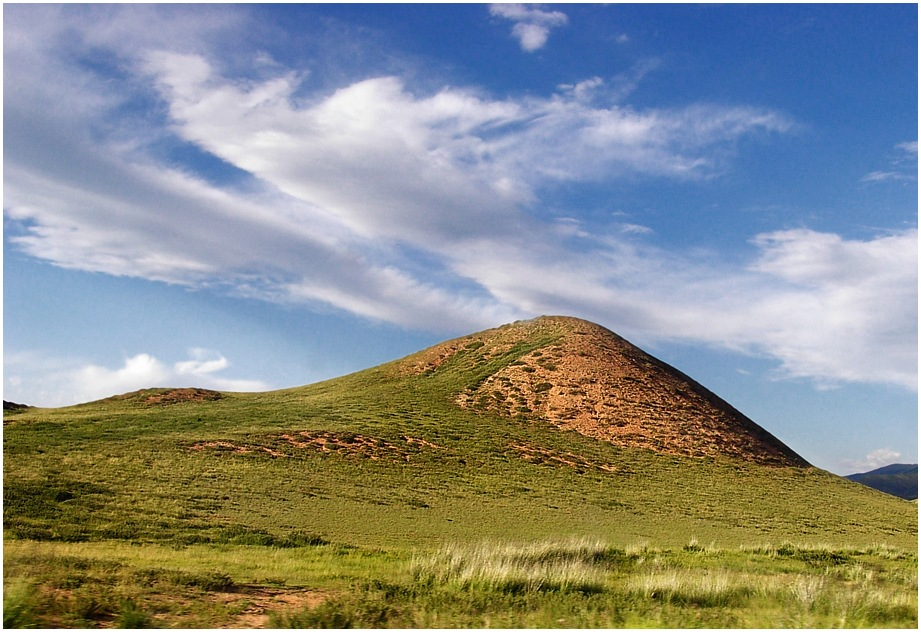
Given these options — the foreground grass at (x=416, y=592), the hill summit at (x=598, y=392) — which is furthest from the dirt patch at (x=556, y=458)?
the foreground grass at (x=416, y=592)

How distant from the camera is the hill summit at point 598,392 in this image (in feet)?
206

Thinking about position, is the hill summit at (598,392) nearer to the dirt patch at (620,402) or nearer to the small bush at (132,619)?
the dirt patch at (620,402)

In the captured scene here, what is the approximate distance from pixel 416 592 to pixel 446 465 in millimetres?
32468

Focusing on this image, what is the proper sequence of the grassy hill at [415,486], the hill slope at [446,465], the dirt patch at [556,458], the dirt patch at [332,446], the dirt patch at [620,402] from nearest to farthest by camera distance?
the grassy hill at [415,486]
the hill slope at [446,465]
the dirt patch at [332,446]
the dirt patch at [556,458]
the dirt patch at [620,402]

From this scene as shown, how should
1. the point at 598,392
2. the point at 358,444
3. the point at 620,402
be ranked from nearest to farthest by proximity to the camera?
the point at 358,444, the point at 620,402, the point at 598,392

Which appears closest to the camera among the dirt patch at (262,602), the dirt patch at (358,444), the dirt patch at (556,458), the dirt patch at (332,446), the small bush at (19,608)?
the small bush at (19,608)

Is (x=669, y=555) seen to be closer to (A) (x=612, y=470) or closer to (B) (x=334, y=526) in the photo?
(B) (x=334, y=526)

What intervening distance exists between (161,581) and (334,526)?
14.1 m

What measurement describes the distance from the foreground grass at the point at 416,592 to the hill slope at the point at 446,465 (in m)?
6.88

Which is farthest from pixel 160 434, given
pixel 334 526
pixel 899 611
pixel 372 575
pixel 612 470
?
pixel 899 611

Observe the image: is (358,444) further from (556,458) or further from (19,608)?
(19,608)

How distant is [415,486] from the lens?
39469 mm

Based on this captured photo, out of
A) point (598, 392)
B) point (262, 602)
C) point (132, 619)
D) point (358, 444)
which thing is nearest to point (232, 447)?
point (358, 444)

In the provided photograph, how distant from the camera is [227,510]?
95.1 ft
